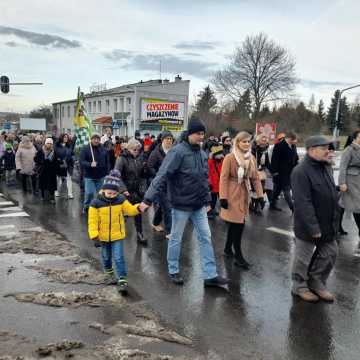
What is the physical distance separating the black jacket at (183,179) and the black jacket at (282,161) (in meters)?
5.31

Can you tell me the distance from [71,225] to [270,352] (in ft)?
18.7

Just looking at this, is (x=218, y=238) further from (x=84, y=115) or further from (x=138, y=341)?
(x=84, y=115)

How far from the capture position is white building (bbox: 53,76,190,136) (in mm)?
49312

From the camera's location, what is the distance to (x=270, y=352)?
362cm

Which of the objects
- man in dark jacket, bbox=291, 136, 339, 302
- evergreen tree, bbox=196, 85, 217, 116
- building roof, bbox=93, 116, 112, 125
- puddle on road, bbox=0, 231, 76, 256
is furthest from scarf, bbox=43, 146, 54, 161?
evergreen tree, bbox=196, 85, 217, 116

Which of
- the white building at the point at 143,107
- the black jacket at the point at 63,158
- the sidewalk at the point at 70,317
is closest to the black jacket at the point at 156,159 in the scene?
the sidewalk at the point at 70,317

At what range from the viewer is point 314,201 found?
458 centimetres

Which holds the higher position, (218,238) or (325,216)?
(325,216)

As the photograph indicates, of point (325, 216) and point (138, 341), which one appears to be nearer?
point (138, 341)

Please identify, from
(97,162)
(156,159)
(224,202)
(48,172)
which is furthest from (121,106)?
(224,202)

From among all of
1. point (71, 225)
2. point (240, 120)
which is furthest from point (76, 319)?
point (240, 120)

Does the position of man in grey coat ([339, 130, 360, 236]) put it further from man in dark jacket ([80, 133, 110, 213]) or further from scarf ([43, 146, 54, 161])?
scarf ([43, 146, 54, 161])

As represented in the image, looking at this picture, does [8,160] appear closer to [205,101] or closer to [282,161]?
[282,161]

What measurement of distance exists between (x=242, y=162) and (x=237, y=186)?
338 mm
